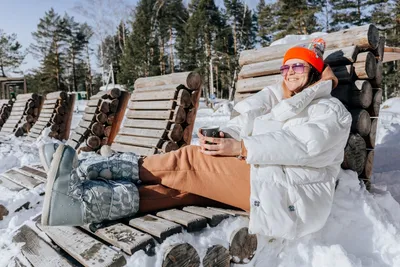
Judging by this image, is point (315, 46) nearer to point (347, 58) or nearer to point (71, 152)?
point (347, 58)

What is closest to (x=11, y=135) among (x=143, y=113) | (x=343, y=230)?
(x=143, y=113)

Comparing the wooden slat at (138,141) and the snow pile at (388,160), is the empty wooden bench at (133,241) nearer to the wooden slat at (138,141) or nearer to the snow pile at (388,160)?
the snow pile at (388,160)

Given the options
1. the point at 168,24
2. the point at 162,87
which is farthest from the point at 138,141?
the point at 168,24

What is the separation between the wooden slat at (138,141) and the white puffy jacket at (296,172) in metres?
3.51

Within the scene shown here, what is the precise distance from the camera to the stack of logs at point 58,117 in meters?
10.1

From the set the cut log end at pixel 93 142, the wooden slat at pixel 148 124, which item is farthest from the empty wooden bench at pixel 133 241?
the cut log end at pixel 93 142

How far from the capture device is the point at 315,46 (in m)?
2.81

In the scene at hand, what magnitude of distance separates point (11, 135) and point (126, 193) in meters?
10.8

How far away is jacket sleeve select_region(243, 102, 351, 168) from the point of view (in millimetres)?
2172

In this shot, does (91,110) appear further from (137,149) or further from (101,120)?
(137,149)

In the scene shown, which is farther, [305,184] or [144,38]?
[144,38]

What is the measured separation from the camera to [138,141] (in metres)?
6.04

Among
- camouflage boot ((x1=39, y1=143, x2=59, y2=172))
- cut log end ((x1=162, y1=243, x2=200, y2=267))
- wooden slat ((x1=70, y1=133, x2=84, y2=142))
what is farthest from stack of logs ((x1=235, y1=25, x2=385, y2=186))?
wooden slat ((x1=70, y1=133, x2=84, y2=142))

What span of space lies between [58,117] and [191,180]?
8.84 m
